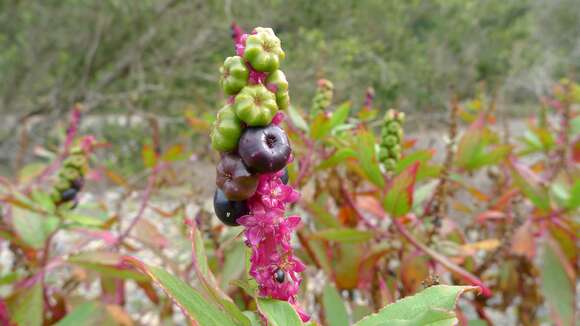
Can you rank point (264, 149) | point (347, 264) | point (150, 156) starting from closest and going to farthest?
point (264, 149) < point (347, 264) < point (150, 156)

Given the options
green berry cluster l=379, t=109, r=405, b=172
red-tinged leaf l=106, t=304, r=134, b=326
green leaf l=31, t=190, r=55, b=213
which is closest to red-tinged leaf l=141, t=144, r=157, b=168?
green leaf l=31, t=190, r=55, b=213

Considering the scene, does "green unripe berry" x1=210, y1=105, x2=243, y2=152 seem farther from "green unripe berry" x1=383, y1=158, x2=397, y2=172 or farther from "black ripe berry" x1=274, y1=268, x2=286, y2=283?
"green unripe berry" x1=383, y1=158, x2=397, y2=172

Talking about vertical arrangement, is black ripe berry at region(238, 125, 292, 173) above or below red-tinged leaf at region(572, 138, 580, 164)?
below

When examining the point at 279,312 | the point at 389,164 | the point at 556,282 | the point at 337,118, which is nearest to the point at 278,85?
the point at 279,312

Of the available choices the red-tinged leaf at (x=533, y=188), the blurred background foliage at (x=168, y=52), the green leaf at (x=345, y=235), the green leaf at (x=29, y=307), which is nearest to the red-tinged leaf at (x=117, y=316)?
the green leaf at (x=29, y=307)

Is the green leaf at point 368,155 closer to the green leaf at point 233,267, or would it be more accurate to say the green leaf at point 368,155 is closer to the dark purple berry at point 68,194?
the green leaf at point 233,267

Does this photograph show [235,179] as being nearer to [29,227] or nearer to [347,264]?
[347,264]
